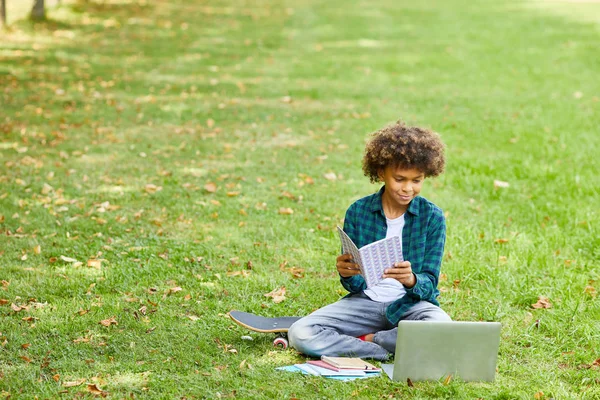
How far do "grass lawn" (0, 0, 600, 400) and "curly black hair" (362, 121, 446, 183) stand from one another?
1.19 m

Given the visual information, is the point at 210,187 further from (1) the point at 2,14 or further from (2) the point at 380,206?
(1) the point at 2,14

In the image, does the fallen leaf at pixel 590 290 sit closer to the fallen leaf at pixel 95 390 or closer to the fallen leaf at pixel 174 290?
the fallen leaf at pixel 174 290

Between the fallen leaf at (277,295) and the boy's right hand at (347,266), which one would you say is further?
the fallen leaf at (277,295)

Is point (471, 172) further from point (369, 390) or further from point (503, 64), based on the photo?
point (503, 64)

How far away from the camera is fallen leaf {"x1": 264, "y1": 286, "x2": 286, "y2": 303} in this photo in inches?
212

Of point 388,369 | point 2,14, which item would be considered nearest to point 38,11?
point 2,14

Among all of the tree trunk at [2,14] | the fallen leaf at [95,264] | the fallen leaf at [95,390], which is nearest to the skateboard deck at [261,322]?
the fallen leaf at [95,390]

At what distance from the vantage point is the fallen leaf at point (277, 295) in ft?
17.7

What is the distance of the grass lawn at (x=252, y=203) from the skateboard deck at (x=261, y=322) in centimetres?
11

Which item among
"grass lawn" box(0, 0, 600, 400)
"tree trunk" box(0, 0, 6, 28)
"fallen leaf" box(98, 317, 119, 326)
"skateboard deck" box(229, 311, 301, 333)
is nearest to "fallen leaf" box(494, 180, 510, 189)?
"grass lawn" box(0, 0, 600, 400)

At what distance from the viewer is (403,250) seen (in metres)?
4.57

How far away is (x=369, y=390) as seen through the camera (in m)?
4.04

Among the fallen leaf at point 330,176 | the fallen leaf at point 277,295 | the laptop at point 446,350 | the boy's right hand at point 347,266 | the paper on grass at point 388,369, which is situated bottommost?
the fallen leaf at point 277,295

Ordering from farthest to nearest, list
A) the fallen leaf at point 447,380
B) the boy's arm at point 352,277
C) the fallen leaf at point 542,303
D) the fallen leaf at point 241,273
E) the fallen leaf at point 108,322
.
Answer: the fallen leaf at point 241,273
the fallen leaf at point 542,303
the fallen leaf at point 108,322
the boy's arm at point 352,277
the fallen leaf at point 447,380
